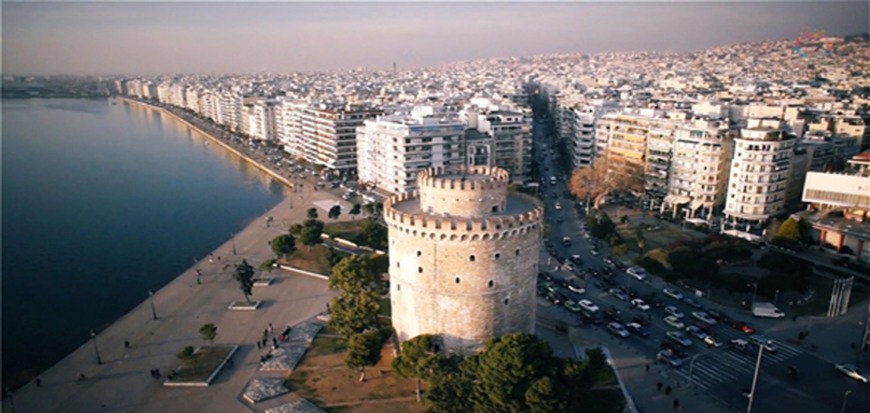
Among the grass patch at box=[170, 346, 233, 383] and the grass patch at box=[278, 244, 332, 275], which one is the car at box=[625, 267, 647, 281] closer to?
the grass patch at box=[278, 244, 332, 275]

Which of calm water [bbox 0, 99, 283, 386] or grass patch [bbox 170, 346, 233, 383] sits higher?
grass patch [bbox 170, 346, 233, 383]

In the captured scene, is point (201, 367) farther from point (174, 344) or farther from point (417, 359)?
point (417, 359)

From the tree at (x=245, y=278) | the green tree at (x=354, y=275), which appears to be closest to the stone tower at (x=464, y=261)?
the green tree at (x=354, y=275)

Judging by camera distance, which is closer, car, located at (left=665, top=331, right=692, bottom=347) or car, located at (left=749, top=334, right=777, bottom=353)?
car, located at (left=749, top=334, right=777, bottom=353)

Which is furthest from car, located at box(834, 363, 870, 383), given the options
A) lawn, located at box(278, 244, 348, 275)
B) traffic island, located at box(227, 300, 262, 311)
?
traffic island, located at box(227, 300, 262, 311)

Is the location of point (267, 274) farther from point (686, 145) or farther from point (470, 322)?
point (686, 145)

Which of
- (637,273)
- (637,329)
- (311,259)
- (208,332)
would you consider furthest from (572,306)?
(208,332)
